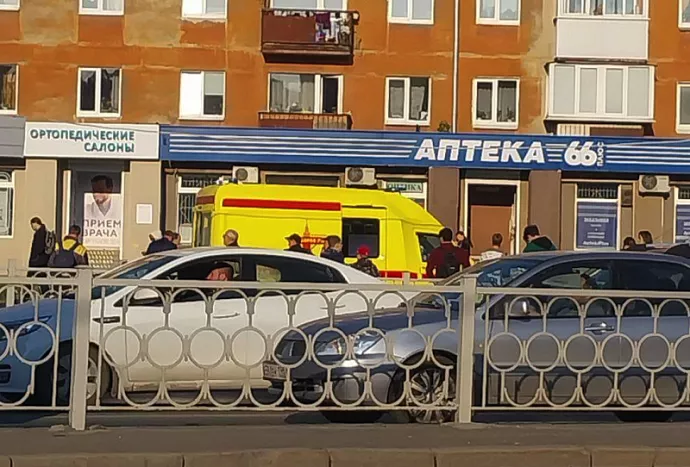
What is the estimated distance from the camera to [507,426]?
355 inches

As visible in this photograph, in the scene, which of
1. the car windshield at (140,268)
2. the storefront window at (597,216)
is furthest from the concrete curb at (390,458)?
the storefront window at (597,216)

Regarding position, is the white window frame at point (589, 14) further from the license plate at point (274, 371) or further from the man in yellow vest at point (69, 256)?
the license plate at point (274, 371)

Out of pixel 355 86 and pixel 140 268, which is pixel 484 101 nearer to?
pixel 355 86

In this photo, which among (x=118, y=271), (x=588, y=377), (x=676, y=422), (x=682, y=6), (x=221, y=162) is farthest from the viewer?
(x=682, y=6)

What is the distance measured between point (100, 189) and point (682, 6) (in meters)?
17.5

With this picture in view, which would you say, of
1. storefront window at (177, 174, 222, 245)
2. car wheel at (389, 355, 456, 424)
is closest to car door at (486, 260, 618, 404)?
car wheel at (389, 355, 456, 424)

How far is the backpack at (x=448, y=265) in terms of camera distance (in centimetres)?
1777

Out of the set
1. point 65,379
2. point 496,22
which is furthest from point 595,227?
point 65,379

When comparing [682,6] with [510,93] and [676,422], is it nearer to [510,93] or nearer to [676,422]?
[510,93]

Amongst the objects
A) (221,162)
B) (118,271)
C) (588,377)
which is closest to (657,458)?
(588,377)

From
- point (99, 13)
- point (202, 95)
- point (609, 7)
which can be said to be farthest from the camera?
point (609, 7)

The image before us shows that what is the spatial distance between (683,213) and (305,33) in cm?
1183

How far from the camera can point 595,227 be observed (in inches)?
1340

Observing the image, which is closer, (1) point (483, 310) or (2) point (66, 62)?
(1) point (483, 310)
